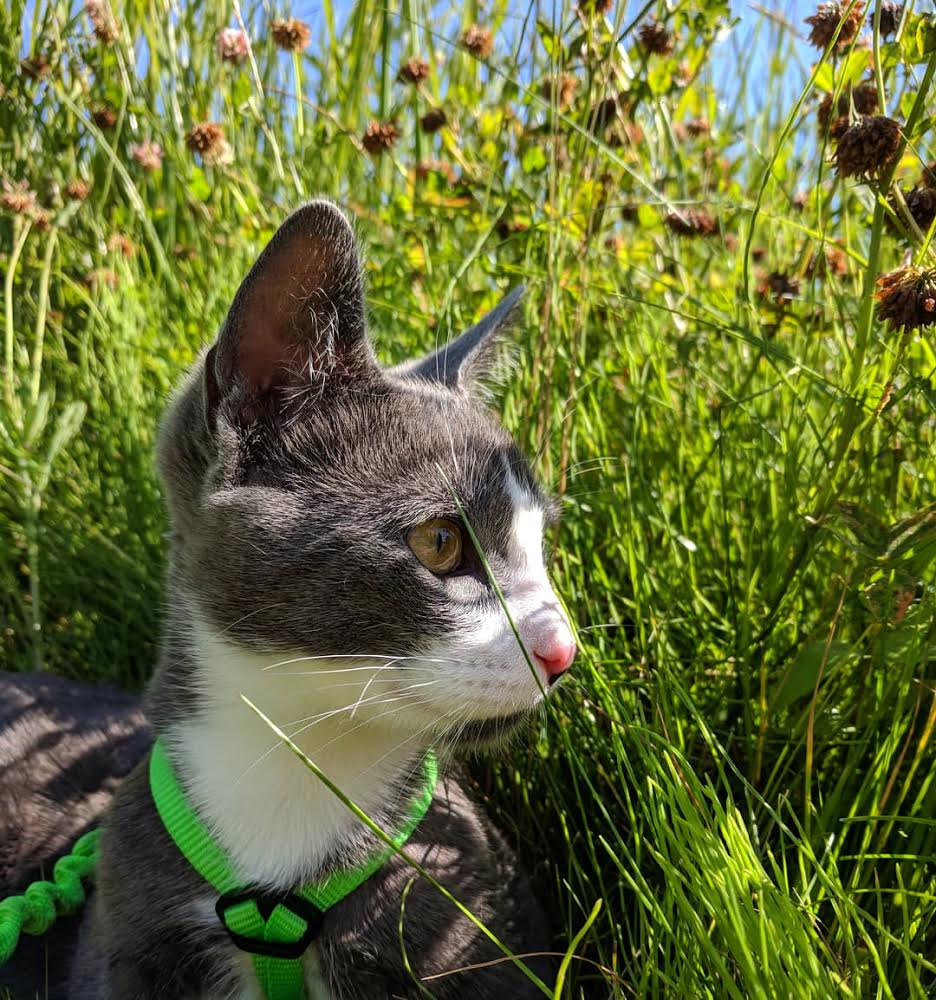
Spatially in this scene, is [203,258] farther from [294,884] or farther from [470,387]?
[294,884]

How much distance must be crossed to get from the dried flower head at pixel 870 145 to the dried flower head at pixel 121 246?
6.74ft

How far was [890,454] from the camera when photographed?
1.64m

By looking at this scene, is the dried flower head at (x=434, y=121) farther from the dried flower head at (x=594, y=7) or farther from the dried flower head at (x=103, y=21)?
the dried flower head at (x=103, y=21)

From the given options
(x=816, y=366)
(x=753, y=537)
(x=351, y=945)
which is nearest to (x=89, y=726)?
(x=351, y=945)

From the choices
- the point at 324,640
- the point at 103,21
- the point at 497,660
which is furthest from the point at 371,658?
the point at 103,21

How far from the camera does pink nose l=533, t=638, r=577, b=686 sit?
1.16 meters

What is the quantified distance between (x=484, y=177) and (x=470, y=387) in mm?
854

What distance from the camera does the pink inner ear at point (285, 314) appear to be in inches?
48.4

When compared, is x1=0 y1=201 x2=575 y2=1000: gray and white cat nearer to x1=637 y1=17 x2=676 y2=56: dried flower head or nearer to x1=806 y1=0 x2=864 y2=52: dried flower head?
x1=806 y1=0 x2=864 y2=52: dried flower head

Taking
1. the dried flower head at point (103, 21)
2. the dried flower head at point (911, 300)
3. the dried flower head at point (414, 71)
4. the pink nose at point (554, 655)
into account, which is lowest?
the pink nose at point (554, 655)

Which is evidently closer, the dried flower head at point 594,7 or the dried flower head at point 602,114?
the dried flower head at point 594,7

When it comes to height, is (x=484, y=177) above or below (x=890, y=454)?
above

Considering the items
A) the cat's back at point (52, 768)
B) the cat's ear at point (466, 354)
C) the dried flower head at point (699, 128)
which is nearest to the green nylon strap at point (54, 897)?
the cat's back at point (52, 768)

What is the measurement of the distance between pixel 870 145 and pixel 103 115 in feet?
7.66
